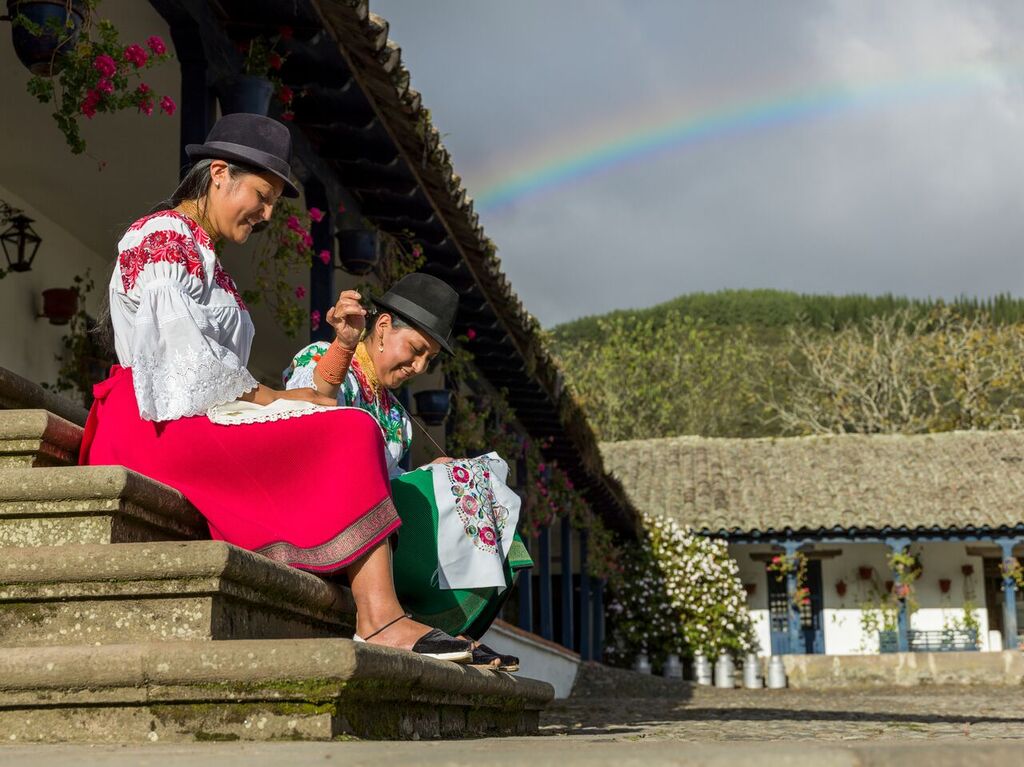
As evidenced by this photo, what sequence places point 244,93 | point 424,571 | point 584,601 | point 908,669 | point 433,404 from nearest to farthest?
point 424,571
point 244,93
point 433,404
point 584,601
point 908,669

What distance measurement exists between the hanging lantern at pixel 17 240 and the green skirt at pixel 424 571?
18.3 feet

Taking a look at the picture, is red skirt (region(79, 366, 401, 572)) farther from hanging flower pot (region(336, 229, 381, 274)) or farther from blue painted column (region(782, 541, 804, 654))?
blue painted column (region(782, 541, 804, 654))

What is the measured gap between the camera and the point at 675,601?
22953 mm

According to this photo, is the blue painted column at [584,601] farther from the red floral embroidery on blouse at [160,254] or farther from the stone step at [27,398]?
the red floral embroidery on blouse at [160,254]

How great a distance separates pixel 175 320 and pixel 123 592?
34.9 inches

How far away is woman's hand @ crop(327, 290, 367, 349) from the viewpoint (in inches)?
154

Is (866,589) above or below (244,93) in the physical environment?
below

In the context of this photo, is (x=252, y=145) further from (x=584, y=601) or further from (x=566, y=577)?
(x=584, y=601)

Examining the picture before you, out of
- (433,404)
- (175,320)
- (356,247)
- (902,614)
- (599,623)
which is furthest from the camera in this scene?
(902,614)

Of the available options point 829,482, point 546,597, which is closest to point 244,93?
point 546,597

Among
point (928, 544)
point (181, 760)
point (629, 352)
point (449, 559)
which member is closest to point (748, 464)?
point (928, 544)

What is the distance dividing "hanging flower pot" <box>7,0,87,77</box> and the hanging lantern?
13.7 feet

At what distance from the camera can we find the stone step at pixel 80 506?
128 inches

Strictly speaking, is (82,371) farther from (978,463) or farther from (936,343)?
(936,343)
